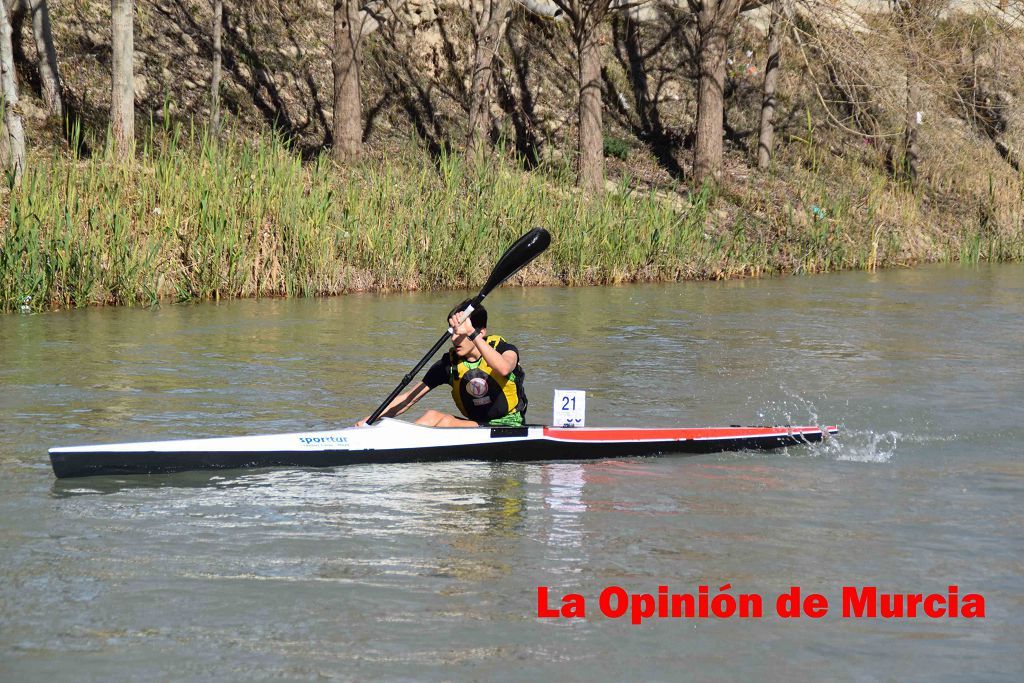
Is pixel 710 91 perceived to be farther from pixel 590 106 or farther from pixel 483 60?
pixel 483 60

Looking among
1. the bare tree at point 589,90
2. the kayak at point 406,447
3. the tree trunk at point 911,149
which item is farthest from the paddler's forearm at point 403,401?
the tree trunk at point 911,149

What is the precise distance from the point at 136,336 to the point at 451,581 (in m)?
7.07

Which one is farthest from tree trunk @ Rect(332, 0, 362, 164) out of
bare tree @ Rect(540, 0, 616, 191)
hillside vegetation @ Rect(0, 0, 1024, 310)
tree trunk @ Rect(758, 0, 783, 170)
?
tree trunk @ Rect(758, 0, 783, 170)

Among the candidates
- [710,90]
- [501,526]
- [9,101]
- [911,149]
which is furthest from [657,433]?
[911,149]

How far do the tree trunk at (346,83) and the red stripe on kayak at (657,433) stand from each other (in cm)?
1244

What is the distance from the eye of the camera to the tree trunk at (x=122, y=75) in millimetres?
15000

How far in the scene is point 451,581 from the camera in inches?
188

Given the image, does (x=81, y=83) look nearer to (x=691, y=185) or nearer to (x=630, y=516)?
(x=691, y=185)

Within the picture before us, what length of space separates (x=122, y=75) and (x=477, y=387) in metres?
10.1

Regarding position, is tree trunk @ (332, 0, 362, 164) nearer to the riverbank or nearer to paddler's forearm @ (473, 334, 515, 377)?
the riverbank

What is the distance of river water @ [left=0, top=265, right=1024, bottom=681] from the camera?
4098 mm

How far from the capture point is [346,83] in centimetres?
1886

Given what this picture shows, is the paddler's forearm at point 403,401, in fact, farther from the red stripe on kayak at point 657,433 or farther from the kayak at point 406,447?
the red stripe on kayak at point 657,433

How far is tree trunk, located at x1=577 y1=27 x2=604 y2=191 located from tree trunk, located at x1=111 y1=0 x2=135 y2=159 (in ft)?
23.0
